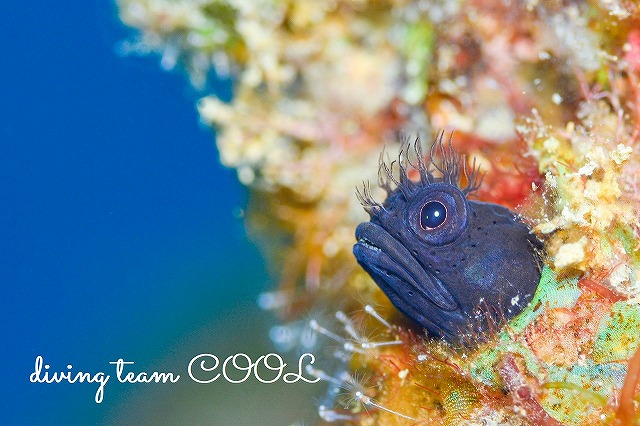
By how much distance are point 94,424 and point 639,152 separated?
581 centimetres

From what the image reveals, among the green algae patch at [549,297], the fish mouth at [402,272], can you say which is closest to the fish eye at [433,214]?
the fish mouth at [402,272]

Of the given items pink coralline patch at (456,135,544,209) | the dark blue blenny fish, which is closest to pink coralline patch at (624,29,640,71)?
pink coralline patch at (456,135,544,209)

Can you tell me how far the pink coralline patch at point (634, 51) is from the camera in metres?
3.38

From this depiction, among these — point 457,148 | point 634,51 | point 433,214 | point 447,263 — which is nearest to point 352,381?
point 447,263

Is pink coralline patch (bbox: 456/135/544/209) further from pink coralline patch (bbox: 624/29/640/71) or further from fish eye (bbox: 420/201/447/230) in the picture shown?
fish eye (bbox: 420/201/447/230)

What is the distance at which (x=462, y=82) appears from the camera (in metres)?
4.12

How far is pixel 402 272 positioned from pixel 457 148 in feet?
6.34

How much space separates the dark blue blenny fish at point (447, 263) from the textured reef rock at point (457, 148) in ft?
0.38

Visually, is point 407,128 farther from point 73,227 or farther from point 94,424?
point 94,424

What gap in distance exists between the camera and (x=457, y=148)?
416 cm

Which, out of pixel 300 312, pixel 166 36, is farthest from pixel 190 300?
pixel 166 36

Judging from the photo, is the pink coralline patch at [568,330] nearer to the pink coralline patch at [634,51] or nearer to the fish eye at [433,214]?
the fish eye at [433,214]

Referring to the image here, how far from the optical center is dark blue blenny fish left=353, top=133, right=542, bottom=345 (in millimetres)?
2650

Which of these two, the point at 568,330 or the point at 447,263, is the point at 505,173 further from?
the point at 568,330
